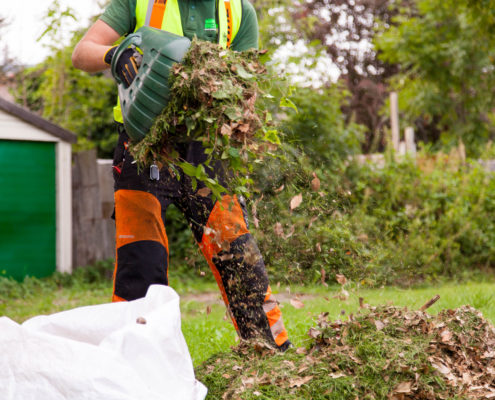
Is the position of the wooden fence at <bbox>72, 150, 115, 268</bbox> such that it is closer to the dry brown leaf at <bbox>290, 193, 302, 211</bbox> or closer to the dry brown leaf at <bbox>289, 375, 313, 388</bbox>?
the dry brown leaf at <bbox>290, 193, 302, 211</bbox>

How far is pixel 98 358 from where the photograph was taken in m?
1.68

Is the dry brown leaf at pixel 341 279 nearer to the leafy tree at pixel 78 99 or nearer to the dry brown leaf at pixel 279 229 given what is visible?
the dry brown leaf at pixel 279 229

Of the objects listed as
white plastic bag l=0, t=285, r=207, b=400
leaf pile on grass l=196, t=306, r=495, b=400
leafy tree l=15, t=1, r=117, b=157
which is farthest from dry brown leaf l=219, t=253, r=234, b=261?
leafy tree l=15, t=1, r=117, b=157

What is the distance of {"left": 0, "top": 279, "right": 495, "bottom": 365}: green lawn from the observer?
3.73 metres

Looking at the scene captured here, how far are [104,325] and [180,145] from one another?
1.02m

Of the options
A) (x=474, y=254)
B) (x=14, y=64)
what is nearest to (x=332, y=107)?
(x=474, y=254)

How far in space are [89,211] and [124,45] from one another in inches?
233

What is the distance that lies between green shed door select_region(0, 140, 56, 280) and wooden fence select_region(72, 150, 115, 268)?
382mm

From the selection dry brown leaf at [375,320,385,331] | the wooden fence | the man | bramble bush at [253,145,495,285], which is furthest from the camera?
the wooden fence

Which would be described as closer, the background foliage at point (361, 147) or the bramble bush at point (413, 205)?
the background foliage at point (361, 147)

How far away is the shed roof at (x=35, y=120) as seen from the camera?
7.34 metres

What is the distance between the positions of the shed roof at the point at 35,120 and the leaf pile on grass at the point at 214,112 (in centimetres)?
550

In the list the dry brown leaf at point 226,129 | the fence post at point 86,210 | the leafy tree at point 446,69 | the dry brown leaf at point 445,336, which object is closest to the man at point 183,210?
the dry brown leaf at point 226,129

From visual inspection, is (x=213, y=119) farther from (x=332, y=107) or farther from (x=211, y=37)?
(x=332, y=107)
